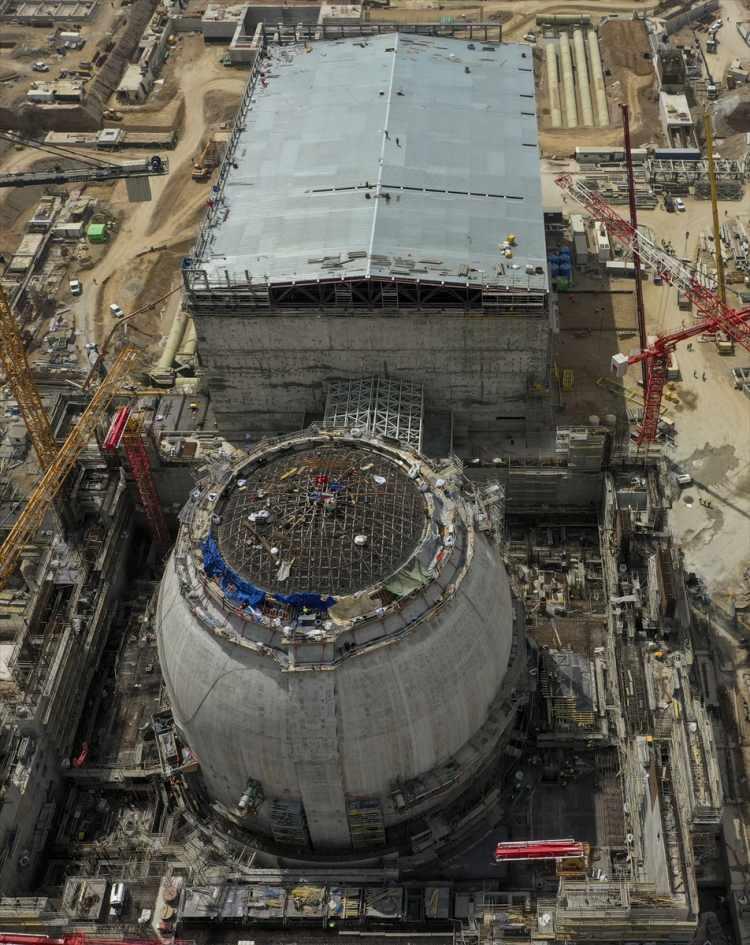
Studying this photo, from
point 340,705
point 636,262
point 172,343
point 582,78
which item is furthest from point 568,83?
point 340,705

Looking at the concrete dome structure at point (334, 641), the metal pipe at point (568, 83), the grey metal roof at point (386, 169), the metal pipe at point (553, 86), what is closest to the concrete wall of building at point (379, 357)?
the grey metal roof at point (386, 169)

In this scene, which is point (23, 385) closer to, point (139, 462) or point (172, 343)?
point (139, 462)

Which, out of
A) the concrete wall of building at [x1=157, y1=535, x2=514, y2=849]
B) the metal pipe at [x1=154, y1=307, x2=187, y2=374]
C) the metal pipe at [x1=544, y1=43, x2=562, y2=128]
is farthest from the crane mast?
the concrete wall of building at [x1=157, y1=535, x2=514, y2=849]

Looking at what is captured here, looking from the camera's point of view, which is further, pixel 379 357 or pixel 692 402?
pixel 692 402

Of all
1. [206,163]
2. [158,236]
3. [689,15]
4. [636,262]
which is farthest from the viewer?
[689,15]

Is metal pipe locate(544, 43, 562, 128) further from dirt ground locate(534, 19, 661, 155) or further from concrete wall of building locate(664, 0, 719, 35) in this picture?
concrete wall of building locate(664, 0, 719, 35)

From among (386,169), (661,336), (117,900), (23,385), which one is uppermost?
(386,169)
